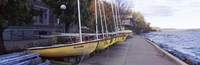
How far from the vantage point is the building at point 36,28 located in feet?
95.3

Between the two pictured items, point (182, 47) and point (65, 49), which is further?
point (182, 47)

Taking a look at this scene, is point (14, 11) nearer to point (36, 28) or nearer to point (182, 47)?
point (36, 28)

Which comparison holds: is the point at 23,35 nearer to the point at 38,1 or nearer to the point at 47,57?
the point at 38,1

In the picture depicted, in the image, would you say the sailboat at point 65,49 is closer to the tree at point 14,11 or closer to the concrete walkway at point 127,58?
the concrete walkway at point 127,58

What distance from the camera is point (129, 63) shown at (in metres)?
16.0

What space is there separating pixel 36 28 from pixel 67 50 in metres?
21.1

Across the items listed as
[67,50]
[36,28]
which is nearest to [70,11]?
[36,28]

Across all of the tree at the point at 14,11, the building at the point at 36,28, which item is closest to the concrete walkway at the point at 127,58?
the tree at the point at 14,11

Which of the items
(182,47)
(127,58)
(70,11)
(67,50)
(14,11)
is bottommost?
(182,47)

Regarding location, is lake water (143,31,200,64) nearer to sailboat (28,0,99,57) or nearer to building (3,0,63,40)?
sailboat (28,0,99,57)

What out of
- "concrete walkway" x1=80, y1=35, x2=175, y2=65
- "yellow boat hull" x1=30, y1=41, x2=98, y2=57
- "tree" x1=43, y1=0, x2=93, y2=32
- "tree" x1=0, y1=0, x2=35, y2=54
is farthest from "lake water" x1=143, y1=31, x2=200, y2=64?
"tree" x1=0, y1=0, x2=35, y2=54

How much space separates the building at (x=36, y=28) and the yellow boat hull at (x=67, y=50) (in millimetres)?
9400

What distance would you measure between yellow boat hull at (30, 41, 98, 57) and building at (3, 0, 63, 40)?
9.40 metres

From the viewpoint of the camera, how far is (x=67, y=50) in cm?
1408
